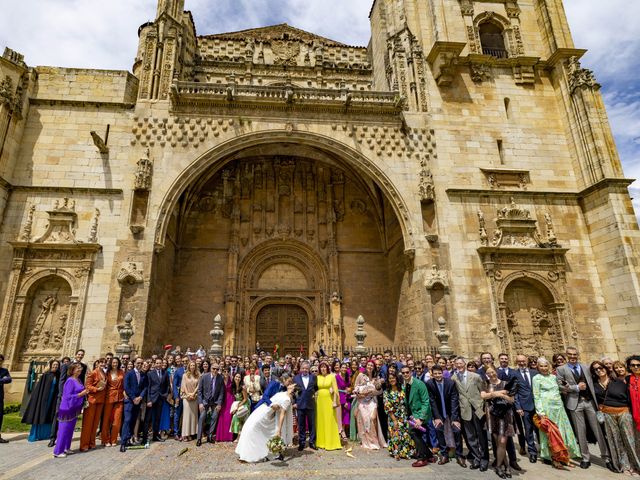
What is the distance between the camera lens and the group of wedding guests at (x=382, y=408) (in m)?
6.32

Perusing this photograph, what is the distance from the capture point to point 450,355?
11922mm

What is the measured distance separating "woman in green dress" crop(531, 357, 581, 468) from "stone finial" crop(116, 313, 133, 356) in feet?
36.4

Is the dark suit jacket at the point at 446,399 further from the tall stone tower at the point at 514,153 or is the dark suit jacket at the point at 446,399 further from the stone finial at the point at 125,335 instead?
the stone finial at the point at 125,335

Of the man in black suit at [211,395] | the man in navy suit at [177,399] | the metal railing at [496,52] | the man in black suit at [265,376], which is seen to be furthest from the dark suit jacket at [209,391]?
the metal railing at [496,52]

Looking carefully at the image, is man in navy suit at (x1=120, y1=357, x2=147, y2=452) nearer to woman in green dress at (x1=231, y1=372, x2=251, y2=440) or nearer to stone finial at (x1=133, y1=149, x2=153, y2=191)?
woman in green dress at (x1=231, y1=372, x2=251, y2=440)

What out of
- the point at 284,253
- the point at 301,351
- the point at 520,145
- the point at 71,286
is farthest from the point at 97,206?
the point at 520,145

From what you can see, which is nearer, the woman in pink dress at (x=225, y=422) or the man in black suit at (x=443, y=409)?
the man in black suit at (x=443, y=409)

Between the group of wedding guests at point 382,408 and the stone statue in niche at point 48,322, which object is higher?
the stone statue in niche at point 48,322

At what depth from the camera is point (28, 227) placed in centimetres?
1345

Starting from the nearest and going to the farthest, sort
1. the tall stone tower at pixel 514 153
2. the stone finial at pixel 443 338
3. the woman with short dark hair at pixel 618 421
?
the woman with short dark hair at pixel 618 421 → the stone finial at pixel 443 338 → the tall stone tower at pixel 514 153

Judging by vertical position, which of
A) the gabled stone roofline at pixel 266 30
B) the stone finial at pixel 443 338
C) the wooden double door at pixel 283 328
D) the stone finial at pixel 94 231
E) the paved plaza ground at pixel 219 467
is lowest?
the paved plaza ground at pixel 219 467

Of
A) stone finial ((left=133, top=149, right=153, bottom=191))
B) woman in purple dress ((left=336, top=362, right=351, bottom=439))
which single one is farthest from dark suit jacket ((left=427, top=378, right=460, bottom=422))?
stone finial ((left=133, top=149, right=153, bottom=191))

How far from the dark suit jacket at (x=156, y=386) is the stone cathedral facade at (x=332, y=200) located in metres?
5.08

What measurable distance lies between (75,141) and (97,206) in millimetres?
3075
